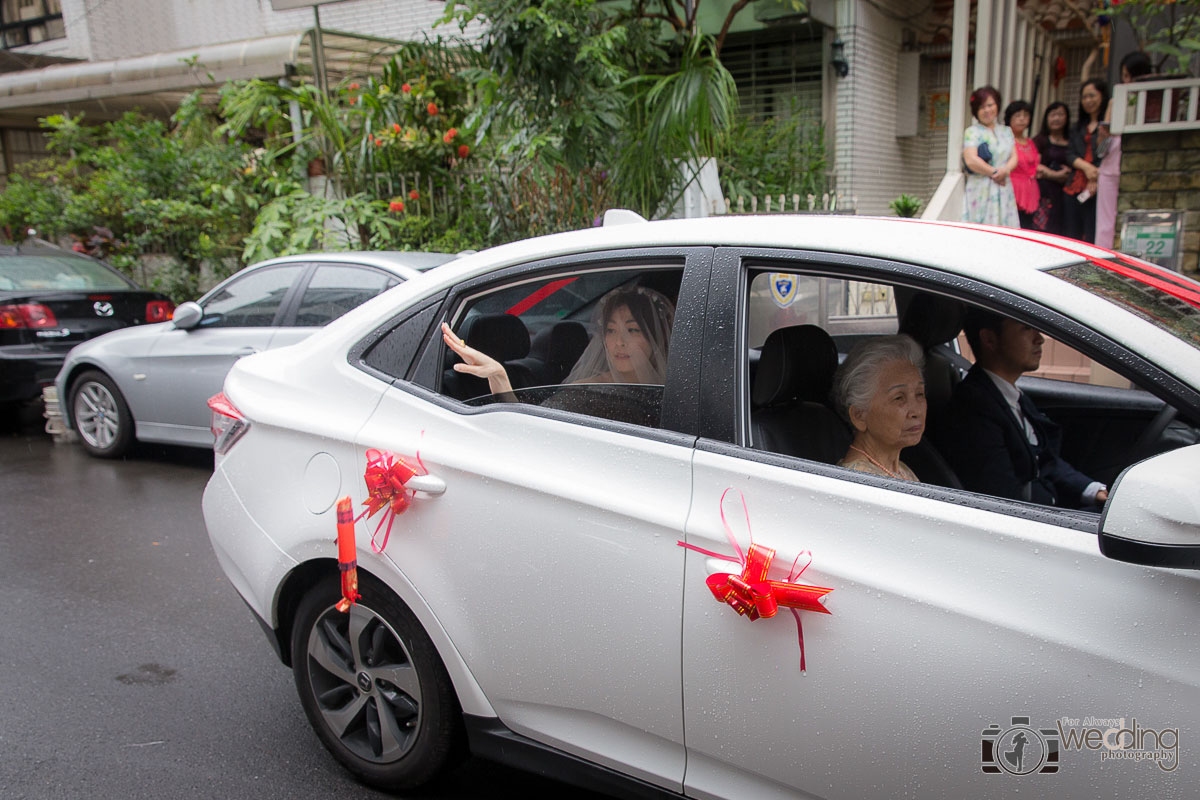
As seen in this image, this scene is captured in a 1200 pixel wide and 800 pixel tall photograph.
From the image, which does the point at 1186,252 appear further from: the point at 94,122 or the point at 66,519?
the point at 94,122

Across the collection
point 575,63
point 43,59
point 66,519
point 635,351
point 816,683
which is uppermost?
point 43,59

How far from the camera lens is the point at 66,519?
588 centimetres

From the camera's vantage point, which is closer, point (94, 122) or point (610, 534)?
point (610, 534)

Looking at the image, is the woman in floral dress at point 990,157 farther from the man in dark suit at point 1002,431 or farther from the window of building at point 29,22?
the window of building at point 29,22

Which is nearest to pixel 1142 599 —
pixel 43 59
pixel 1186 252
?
pixel 1186 252

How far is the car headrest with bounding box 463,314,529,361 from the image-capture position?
281 cm

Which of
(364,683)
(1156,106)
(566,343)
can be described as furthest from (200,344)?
(1156,106)

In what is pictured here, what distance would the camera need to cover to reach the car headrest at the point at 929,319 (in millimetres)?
3168

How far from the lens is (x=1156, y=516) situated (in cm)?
159

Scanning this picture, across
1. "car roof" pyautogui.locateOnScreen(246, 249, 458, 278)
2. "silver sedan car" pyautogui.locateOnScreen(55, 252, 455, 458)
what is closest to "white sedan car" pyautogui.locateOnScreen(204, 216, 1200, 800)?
"car roof" pyautogui.locateOnScreen(246, 249, 458, 278)

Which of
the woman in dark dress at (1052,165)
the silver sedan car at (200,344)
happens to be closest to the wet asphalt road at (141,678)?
the silver sedan car at (200,344)

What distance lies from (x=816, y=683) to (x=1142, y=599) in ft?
2.07

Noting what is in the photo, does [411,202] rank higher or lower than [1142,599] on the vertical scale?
higher

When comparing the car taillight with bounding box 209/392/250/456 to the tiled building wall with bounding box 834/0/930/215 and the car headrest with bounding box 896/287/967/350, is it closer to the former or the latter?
the car headrest with bounding box 896/287/967/350
